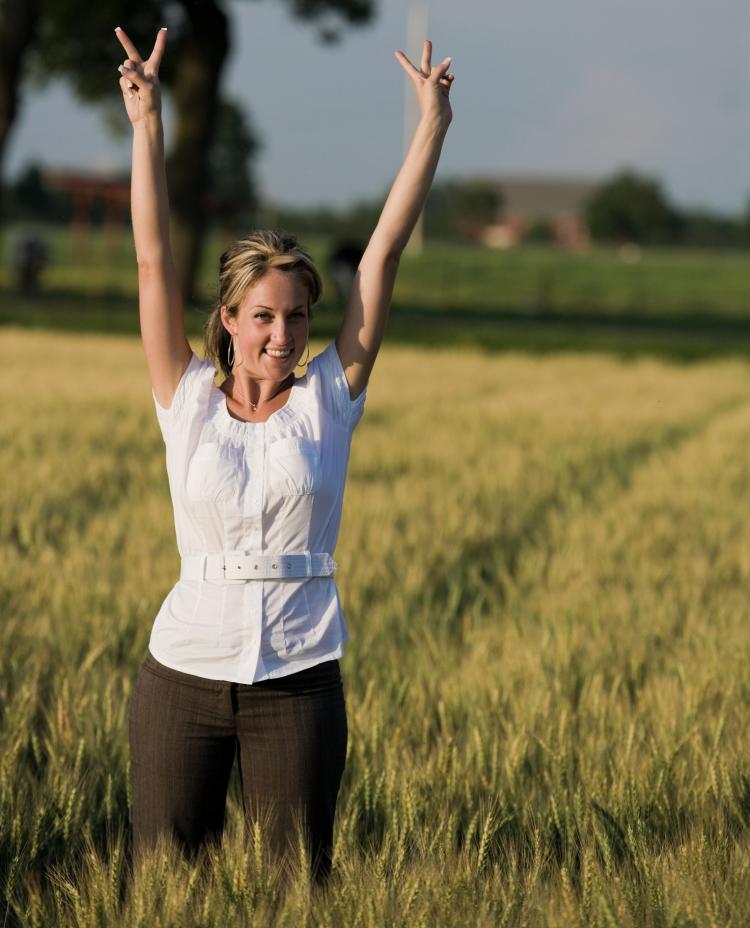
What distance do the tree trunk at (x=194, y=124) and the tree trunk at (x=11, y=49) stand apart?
3620 millimetres

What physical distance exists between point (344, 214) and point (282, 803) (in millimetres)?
115607

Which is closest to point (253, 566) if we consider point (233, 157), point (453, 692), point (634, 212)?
point (453, 692)

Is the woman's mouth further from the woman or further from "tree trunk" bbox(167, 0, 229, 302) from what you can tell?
"tree trunk" bbox(167, 0, 229, 302)

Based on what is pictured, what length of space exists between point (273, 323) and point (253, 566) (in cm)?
49

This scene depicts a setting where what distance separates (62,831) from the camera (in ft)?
11.2

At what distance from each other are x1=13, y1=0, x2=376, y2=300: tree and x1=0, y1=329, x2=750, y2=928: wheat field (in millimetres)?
19683

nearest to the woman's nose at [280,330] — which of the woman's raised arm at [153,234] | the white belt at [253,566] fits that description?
the woman's raised arm at [153,234]

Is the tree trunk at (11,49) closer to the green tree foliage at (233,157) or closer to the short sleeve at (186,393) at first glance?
the short sleeve at (186,393)

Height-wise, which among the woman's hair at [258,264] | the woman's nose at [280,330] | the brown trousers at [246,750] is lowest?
the brown trousers at [246,750]

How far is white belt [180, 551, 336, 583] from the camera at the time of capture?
290 cm

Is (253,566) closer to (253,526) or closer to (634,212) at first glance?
(253,526)

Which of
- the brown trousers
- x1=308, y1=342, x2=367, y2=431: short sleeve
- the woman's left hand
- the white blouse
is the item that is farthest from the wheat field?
the woman's left hand

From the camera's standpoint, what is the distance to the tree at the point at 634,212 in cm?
13562

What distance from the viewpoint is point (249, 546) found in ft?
9.63
